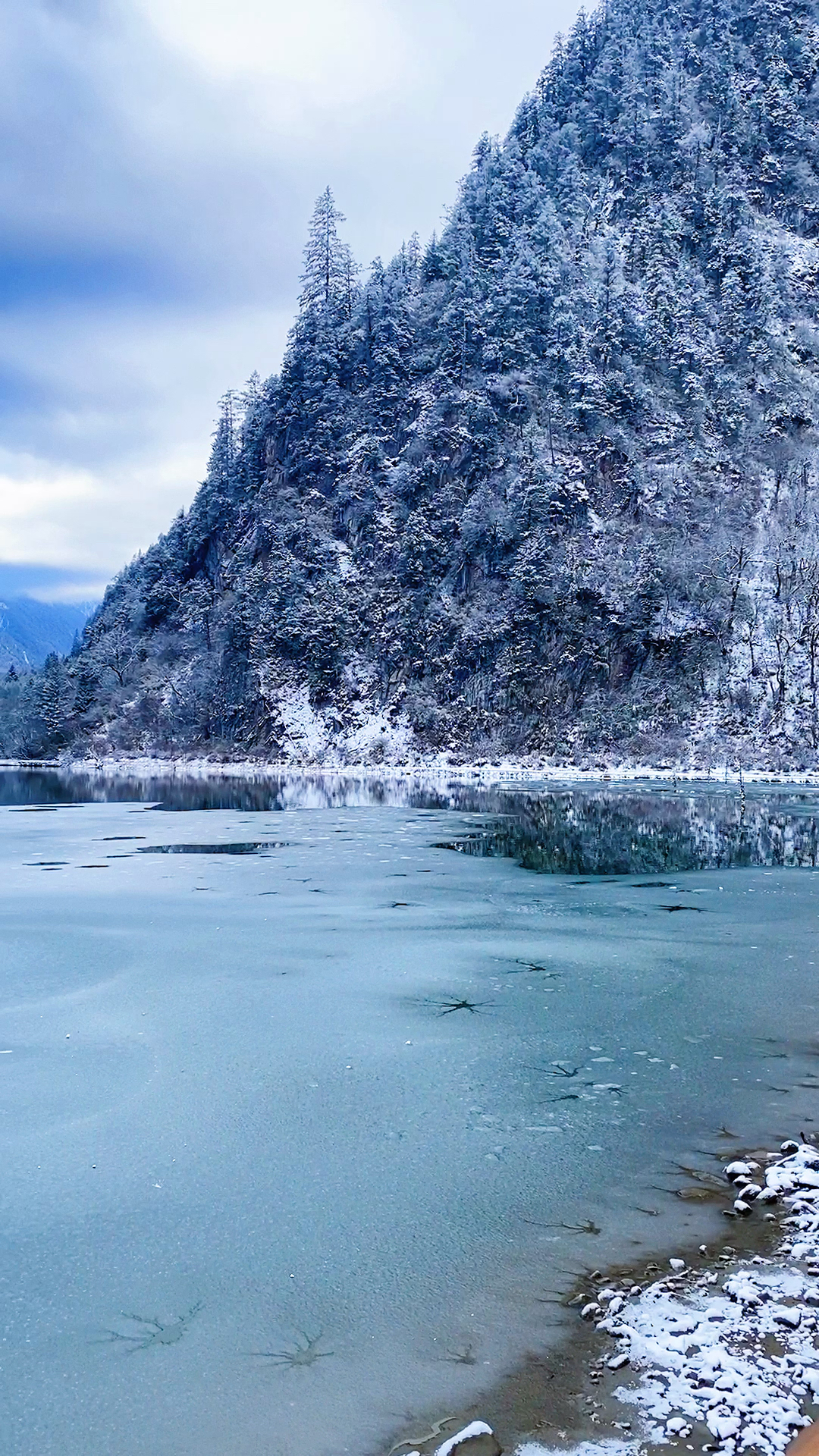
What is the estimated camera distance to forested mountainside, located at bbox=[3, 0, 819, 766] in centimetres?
6938

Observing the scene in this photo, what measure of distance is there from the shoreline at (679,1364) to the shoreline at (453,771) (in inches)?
1792

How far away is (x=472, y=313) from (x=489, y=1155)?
3484 inches

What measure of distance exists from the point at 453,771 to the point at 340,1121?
61482 mm

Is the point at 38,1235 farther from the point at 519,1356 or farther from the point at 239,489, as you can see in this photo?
the point at 239,489

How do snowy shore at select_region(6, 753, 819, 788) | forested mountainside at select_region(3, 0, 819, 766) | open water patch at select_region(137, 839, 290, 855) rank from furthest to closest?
forested mountainside at select_region(3, 0, 819, 766) → snowy shore at select_region(6, 753, 819, 788) → open water patch at select_region(137, 839, 290, 855)

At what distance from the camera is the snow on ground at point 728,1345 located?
455 cm

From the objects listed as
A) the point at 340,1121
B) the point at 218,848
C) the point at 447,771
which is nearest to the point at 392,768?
the point at 447,771

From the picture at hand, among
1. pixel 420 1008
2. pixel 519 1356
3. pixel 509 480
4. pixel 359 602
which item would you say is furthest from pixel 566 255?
pixel 519 1356

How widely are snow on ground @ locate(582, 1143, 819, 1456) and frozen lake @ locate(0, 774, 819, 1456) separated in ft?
1.81

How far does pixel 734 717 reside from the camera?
63.4m

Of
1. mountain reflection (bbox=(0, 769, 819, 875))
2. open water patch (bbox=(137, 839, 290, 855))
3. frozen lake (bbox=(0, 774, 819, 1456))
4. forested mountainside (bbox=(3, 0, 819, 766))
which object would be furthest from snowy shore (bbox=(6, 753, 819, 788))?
frozen lake (bbox=(0, 774, 819, 1456))

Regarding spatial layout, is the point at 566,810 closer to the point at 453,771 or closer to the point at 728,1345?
the point at 453,771

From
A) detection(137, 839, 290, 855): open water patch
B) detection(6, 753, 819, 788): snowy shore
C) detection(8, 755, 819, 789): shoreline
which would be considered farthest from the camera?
detection(6, 753, 819, 788): snowy shore

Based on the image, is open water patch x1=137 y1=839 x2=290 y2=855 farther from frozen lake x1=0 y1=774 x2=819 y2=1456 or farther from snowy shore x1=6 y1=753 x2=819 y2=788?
snowy shore x1=6 y1=753 x2=819 y2=788
